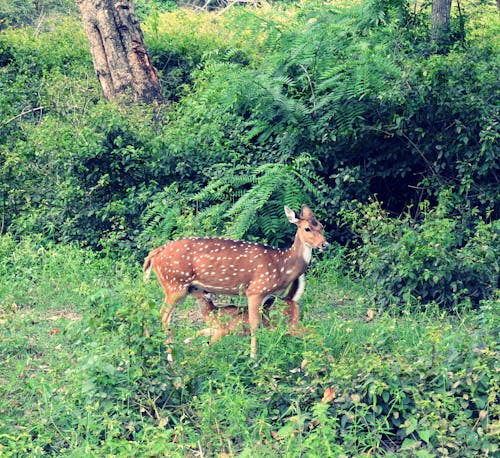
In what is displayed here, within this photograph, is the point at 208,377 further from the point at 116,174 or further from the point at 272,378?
the point at 116,174

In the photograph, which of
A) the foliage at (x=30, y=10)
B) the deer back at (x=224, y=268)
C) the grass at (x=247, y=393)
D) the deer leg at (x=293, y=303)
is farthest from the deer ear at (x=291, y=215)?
the foliage at (x=30, y=10)

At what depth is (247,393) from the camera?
6957 mm

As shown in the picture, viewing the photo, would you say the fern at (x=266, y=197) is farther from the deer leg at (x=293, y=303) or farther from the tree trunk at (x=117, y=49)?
the tree trunk at (x=117, y=49)

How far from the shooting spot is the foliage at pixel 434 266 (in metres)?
8.88

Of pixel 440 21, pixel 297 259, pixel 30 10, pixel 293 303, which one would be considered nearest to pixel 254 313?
pixel 293 303

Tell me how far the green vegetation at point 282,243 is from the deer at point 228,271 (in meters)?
0.30

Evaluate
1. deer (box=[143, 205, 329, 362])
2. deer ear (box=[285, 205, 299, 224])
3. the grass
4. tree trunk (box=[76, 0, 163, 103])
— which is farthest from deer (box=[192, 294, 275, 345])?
tree trunk (box=[76, 0, 163, 103])

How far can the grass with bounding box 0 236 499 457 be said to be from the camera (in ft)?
20.2

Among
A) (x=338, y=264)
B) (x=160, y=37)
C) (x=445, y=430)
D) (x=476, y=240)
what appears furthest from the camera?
→ (x=160, y=37)

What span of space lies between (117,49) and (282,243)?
460 centimetres

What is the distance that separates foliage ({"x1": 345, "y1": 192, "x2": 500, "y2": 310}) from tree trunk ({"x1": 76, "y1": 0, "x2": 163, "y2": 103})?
5.36 m

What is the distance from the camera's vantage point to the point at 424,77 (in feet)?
33.8

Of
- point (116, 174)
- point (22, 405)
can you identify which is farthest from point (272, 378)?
point (116, 174)

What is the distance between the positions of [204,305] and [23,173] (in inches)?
186
